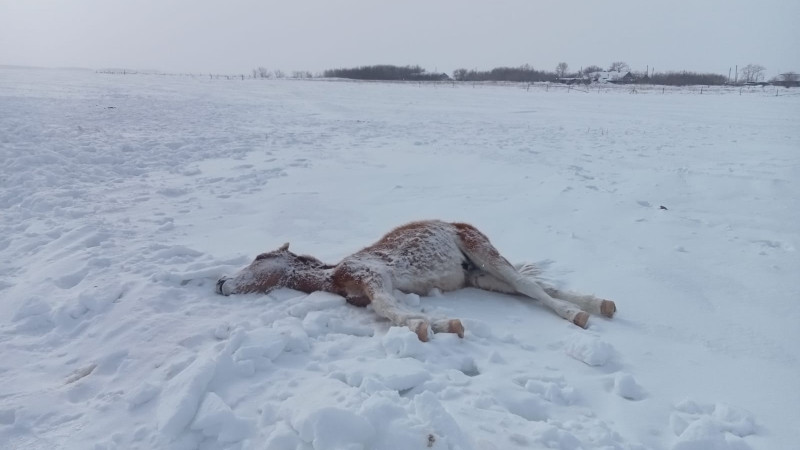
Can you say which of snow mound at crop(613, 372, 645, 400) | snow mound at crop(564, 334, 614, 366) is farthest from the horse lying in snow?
snow mound at crop(613, 372, 645, 400)

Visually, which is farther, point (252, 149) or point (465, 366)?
point (252, 149)

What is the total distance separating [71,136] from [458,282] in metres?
10.5

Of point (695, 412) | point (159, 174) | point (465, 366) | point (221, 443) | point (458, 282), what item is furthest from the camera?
point (159, 174)

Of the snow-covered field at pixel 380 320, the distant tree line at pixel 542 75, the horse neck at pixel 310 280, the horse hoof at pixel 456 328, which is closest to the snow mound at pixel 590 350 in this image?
the snow-covered field at pixel 380 320

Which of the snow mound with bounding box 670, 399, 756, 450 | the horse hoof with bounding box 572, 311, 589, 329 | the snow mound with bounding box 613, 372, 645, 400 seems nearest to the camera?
the snow mound with bounding box 670, 399, 756, 450

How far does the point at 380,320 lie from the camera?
383 cm

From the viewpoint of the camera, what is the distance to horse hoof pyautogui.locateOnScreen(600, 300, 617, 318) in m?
3.99

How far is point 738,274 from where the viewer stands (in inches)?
187

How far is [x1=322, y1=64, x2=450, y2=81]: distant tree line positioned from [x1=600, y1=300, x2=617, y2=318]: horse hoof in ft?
236

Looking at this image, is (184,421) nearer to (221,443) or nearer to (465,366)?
(221,443)

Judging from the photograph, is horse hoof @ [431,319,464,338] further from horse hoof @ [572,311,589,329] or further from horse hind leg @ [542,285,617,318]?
horse hind leg @ [542,285,617,318]

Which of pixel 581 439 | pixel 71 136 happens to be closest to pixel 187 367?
pixel 581 439

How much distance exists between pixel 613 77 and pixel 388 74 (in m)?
30.3

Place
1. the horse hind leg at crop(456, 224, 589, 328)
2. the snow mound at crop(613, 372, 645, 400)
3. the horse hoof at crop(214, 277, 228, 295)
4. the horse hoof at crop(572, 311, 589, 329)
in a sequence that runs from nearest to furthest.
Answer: the snow mound at crop(613, 372, 645, 400) < the horse hoof at crop(572, 311, 589, 329) < the horse hind leg at crop(456, 224, 589, 328) < the horse hoof at crop(214, 277, 228, 295)
